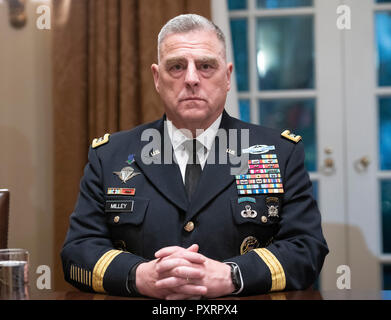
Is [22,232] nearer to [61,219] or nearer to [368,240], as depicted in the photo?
[61,219]

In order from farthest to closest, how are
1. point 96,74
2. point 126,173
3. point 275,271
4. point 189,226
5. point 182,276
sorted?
point 96,74 < point 126,173 < point 189,226 < point 275,271 < point 182,276

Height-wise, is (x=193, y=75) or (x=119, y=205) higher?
(x=193, y=75)

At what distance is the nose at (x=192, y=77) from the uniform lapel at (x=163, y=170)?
21 centimetres

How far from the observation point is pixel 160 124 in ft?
5.57

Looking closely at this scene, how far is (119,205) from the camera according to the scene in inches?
60.5

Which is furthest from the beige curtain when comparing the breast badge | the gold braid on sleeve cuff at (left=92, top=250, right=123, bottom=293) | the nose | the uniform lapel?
the gold braid on sleeve cuff at (left=92, top=250, right=123, bottom=293)

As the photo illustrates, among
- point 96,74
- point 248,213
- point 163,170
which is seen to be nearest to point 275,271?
point 248,213

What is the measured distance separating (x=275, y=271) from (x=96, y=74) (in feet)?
5.65

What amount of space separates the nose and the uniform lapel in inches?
8.3

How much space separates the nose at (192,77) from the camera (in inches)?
59.8

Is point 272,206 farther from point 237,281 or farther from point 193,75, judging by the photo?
point 193,75

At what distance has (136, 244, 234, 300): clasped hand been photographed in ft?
3.92

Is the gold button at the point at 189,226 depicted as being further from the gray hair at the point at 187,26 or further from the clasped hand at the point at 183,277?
the gray hair at the point at 187,26
